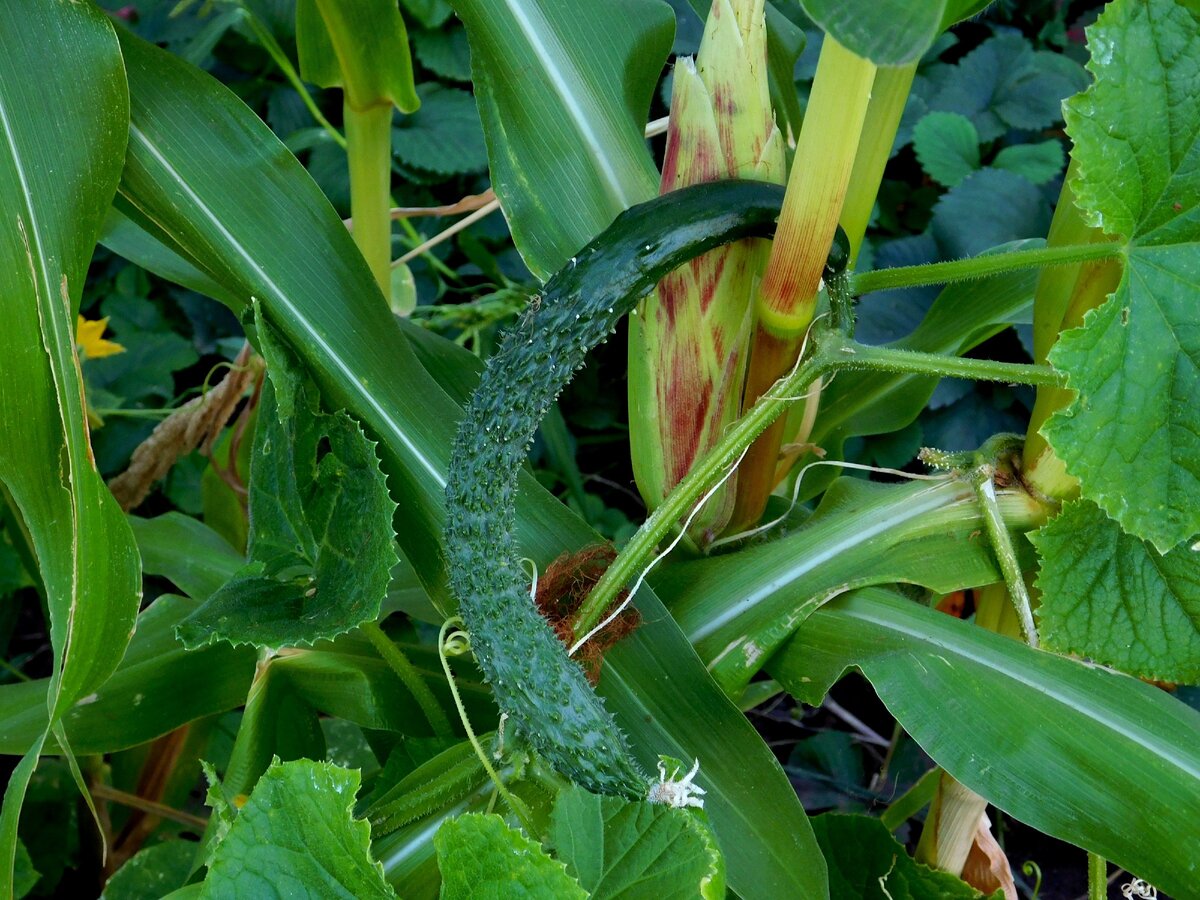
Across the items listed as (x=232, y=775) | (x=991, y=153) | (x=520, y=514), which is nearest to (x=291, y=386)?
(x=520, y=514)

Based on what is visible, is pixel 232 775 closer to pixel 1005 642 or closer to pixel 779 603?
pixel 779 603

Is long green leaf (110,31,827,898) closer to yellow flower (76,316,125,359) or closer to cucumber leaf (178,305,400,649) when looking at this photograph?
cucumber leaf (178,305,400,649)

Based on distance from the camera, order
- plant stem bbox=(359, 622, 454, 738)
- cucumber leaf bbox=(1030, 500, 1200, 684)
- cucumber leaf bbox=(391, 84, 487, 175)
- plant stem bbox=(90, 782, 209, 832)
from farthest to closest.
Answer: cucumber leaf bbox=(391, 84, 487, 175)
plant stem bbox=(90, 782, 209, 832)
plant stem bbox=(359, 622, 454, 738)
cucumber leaf bbox=(1030, 500, 1200, 684)

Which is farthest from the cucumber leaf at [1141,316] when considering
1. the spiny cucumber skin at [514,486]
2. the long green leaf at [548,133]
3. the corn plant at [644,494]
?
the long green leaf at [548,133]

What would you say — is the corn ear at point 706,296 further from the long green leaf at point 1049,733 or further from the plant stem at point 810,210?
the long green leaf at point 1049,733

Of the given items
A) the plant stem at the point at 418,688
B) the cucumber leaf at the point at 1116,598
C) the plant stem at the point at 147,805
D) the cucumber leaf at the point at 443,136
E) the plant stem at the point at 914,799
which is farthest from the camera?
the cucumber leaf at the point at 443,136

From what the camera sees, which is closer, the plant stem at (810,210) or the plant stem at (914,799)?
the plant stem at (810,210)

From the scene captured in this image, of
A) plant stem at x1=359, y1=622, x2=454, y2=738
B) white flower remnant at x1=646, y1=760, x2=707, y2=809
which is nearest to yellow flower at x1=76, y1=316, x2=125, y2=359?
plant stem at x1=359, y1=622, x2=454, y2=738
